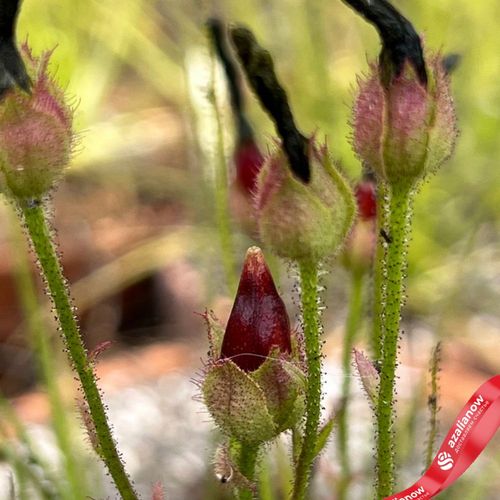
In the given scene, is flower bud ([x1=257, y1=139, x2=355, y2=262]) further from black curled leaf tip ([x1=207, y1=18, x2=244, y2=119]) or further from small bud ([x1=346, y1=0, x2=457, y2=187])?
black curled leaf tip ([x1=207, y1=18, x2=244, y2=119])

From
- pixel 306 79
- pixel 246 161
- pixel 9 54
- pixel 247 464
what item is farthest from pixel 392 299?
pixel 306 79

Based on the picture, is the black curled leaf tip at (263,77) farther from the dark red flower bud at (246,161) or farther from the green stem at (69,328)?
the dark red flower bud at (246,161)

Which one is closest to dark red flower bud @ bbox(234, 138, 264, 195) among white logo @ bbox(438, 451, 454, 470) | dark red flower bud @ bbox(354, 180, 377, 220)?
dark red flower bud @ bbox(354, 180, 377, 220)

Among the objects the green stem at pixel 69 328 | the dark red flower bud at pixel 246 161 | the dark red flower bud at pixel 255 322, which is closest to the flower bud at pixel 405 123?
the dark red flower bud at pixel 255 322

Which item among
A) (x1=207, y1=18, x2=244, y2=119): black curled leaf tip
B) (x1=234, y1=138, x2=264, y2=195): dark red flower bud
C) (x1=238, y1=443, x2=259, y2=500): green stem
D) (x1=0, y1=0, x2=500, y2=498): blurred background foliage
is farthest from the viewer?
(x1=0, y1=0, x2=500, y2=498): blurred background foliage

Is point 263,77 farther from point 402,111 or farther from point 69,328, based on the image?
point 69,328

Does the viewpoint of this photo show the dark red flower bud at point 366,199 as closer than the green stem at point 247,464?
No

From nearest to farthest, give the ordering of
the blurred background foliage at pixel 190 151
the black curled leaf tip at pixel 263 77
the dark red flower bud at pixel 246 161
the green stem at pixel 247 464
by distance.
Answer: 1. the black curled leaf tip at pixel 263 77
2. the green stem at pixel 247 464
3. the dark red flower bud at pixel 246 161
4. the blurred background foliage at pixel 190 151

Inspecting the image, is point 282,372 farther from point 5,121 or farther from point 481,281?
point 481,281
